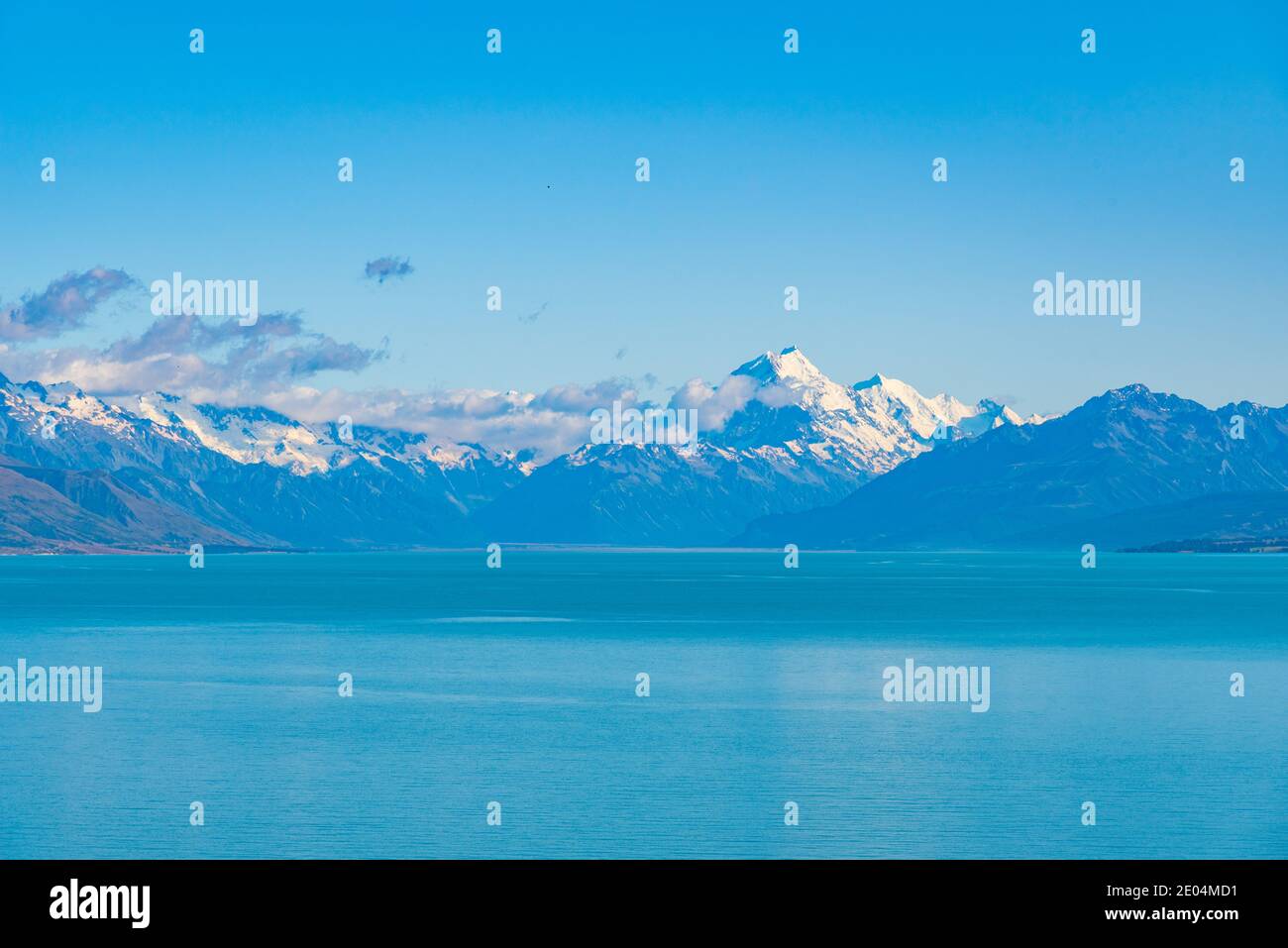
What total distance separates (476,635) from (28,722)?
261ft

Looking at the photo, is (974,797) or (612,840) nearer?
(612,840)

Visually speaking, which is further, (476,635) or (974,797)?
(476,635)

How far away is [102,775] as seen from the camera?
7112 cm

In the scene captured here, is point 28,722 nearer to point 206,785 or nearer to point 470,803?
point 206,785
